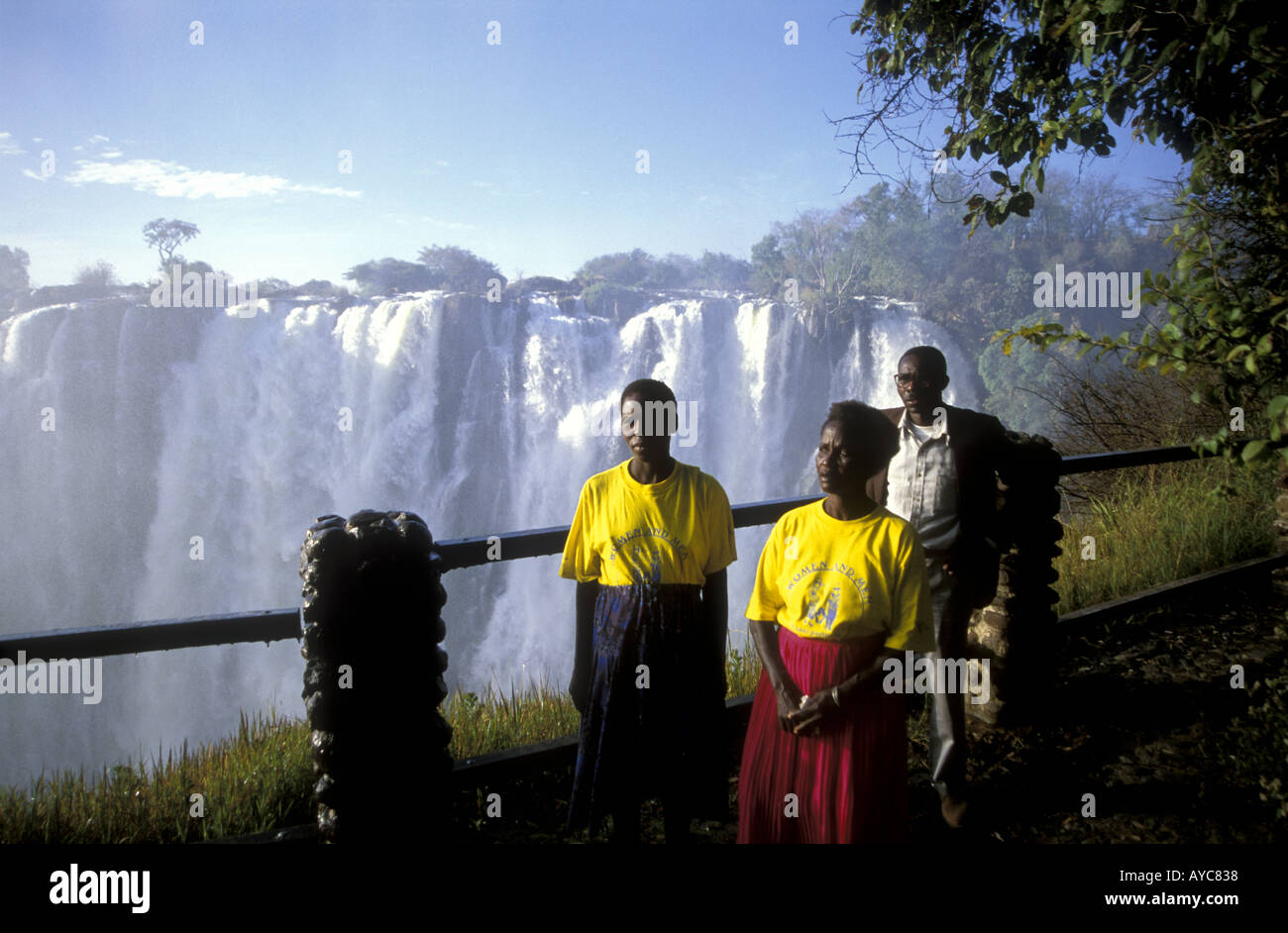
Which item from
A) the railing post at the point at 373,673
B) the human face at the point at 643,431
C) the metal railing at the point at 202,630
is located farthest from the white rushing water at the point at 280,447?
the human face at the point at 643,431

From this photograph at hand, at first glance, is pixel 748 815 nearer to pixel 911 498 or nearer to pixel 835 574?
pixel 835 574

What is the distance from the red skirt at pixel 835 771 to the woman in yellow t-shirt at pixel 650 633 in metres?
0.32

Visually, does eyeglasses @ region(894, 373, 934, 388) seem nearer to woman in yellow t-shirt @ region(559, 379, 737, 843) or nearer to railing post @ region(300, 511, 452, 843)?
woman in yellow t-shirt @ region(559, 379, 737, 843)

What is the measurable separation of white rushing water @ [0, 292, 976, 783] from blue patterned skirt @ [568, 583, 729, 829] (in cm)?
2868

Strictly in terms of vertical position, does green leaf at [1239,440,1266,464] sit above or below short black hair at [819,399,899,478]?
below

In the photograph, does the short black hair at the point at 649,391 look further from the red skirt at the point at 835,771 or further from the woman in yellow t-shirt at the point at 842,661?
the red skirt at the point at 835,771

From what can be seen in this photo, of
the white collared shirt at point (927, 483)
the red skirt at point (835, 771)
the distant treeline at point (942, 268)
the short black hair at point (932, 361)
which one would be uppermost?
the distant treeline at point (942, 268)

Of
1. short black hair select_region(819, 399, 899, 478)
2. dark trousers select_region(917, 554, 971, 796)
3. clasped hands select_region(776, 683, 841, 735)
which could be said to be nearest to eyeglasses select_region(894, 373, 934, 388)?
dark trousers select_region(917, 554, 971, 796)

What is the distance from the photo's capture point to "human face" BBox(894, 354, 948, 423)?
2805mm

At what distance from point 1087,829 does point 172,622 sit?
3000mm

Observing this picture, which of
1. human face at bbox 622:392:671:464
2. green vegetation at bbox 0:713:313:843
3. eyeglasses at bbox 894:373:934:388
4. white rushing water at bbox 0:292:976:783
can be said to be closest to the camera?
human face at bbox 622:392:671:464

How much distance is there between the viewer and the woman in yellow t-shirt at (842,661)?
78.4 inches

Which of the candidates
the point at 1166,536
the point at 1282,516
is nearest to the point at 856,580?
the point at 1282,516
